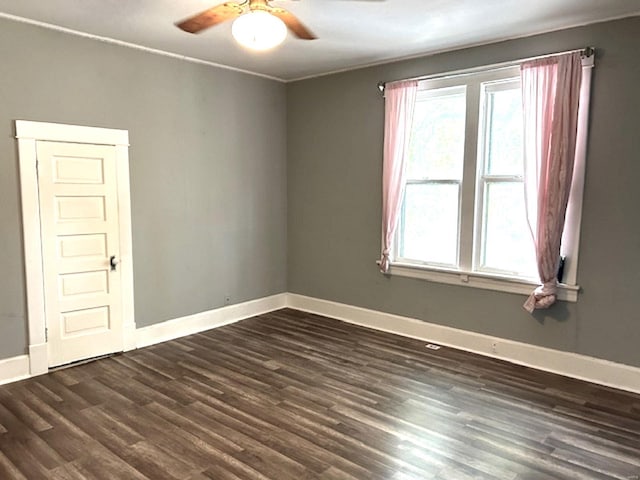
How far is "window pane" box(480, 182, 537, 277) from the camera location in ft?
13.6

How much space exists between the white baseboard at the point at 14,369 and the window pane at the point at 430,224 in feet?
12.1

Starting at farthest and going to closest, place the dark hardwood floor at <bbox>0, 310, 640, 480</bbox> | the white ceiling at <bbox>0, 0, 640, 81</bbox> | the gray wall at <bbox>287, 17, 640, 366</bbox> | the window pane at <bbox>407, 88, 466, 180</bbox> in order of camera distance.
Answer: the window pane at <bbox>407, 88, 466, 180</bbox> < the gray wall at <bbox>287, 17, 640, 366</bbox> < the white ceiling at <bbox>0, 0, 640, 81</bbox> < the dark hardwood floor at <bbox>0, 310, 640, 480</bbox>

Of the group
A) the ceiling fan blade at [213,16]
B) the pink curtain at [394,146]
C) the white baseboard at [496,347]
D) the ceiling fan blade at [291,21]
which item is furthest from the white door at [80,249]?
the pink curtain at [394,146]

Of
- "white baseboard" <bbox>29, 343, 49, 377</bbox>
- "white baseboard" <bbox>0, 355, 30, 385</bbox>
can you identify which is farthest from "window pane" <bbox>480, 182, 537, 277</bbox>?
"white baseboard" <bbox>0, 355, 30, 385</bbox>

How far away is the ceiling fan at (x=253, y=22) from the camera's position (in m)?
2.51

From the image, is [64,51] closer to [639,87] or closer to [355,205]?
[355,205]

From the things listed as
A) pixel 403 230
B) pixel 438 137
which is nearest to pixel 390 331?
pixel 403 230

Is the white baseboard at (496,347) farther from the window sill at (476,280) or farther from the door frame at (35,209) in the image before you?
the door frame at (35,209)

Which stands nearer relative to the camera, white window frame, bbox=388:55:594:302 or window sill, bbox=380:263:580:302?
white window frame, bbox=388:55:594:302

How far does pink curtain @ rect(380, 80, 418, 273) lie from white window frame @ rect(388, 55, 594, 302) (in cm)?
21

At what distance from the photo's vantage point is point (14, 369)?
3779 millimetres

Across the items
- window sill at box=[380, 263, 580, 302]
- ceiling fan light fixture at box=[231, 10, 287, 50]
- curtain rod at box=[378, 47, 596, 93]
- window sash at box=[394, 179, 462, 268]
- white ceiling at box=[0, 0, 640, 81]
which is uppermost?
white ceiling at box=[0, 0, 640, 81]

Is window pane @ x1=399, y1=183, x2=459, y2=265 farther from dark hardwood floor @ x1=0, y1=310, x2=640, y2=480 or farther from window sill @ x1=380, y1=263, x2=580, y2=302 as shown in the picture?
dark hardwood floor @ x1=0, y1=310, x2=640, y2=480

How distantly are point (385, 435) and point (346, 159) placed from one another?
3260mm
